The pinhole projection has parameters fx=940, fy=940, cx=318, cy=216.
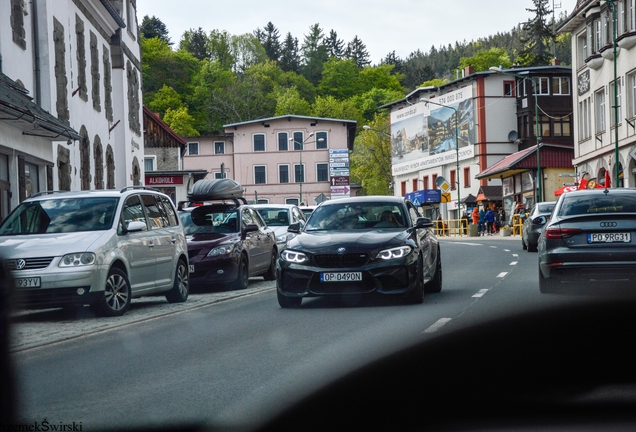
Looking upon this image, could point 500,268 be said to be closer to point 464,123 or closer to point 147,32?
point 464,123

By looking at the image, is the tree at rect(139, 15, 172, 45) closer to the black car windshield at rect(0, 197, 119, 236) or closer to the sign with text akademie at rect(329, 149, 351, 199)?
the sign with text akademie at rect(329, 149, 351, 199)

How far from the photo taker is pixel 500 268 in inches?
811

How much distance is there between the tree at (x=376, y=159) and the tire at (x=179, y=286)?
9225 cm

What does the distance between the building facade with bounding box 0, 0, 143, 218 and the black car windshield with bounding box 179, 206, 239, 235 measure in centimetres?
387

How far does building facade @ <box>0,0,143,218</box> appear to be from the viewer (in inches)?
891

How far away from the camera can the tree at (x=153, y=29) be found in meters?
133

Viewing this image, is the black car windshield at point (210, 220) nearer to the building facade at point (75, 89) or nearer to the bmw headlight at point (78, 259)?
the building facade at point (75, 89)

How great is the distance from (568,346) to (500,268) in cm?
1914

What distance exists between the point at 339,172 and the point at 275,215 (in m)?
31.0

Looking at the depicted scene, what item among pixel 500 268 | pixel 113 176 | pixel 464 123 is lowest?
pixel 500 268

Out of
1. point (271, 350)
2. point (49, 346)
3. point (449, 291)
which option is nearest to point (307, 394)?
point (271, 350)

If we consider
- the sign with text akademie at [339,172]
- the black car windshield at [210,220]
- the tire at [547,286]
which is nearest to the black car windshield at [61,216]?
the black car windshield at [210,220]

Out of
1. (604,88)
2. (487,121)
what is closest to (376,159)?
(487,121)

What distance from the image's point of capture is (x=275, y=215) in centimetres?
2442
